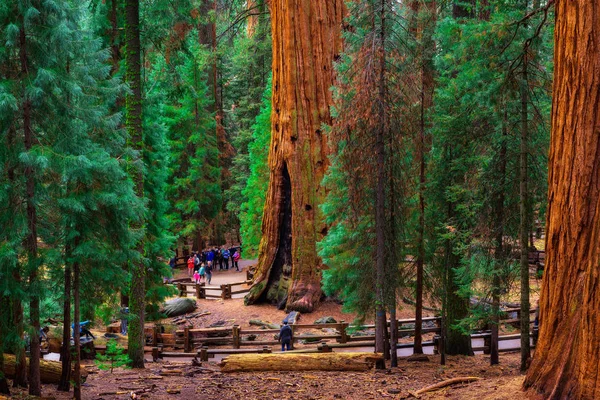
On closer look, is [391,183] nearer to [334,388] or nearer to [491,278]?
[491,278]

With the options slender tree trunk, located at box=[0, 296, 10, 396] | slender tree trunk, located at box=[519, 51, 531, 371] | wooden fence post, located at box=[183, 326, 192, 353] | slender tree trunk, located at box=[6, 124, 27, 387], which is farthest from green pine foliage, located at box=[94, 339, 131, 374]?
slender tree trunk, located at box=[519, 51, 531, 371]

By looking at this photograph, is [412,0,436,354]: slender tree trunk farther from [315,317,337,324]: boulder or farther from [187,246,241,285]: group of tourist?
[187,246,241,285]: group of tourist

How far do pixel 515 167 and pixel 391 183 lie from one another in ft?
10.0

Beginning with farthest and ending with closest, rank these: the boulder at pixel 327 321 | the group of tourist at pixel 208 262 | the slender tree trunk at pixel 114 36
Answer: the group of tourist at pixel 208 262, the boulder at pixel 327 321, the slender tree trunk at pixel 114 36

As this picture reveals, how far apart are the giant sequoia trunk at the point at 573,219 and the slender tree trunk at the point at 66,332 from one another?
298 inches

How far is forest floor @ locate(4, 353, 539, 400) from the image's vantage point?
11039 mm

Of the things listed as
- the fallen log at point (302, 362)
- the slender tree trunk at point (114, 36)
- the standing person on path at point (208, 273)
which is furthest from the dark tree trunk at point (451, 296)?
the standing person on path at point (208, 273)

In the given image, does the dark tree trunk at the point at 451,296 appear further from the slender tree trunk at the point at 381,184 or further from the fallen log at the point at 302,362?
the fallen log at the point at 302,362


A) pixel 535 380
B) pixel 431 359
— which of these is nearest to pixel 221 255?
pixel 431 359

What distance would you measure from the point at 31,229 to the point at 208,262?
22.6 m

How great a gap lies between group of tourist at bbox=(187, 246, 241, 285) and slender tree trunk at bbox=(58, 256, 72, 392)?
19677 millimetres

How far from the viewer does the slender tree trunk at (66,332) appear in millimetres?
10391

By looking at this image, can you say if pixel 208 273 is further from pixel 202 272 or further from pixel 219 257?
pixel 219 257

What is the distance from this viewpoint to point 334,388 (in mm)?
11508
